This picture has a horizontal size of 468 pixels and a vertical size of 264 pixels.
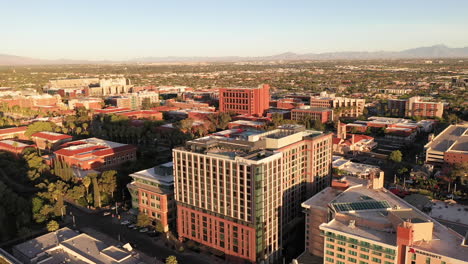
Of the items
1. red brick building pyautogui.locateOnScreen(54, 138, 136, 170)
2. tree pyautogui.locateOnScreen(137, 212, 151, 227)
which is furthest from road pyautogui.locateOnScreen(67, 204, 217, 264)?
red brick building pyautogui.locateOnScreen(54, 138, 136, 170)

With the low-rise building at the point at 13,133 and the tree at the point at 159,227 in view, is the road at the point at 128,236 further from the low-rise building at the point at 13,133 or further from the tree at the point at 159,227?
the low-rise building at the point at 13,133

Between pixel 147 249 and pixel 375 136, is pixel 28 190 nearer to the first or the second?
pixel 147 249

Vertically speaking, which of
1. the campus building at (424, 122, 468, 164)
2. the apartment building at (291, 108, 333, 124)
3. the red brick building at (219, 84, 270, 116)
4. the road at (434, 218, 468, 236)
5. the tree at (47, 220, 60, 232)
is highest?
the red brick building at (219, 84, 270, 116)

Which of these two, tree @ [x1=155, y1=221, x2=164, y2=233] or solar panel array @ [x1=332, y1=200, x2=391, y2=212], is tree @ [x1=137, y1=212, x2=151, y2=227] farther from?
solar panel array @ [x1=332, y1=200, x2=391, y2=212]

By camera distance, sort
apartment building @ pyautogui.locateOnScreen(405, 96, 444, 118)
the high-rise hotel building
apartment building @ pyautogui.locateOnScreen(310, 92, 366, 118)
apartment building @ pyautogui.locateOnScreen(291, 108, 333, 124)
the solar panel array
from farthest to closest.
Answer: apartment building @ pyautogui.locateOnScreen(310, 92, 366, 118), apartment building @ pyautogui.locateOnScreen(405, 96, 444, 118), apartment building @ pyautogui.locateOnScreen(291, 108, 333, 124), the high-rise hotel building, the solar panel array

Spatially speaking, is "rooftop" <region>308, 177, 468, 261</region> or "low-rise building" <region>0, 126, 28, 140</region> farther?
"low-rise building" <region>0, 126, 28, 140</region>
